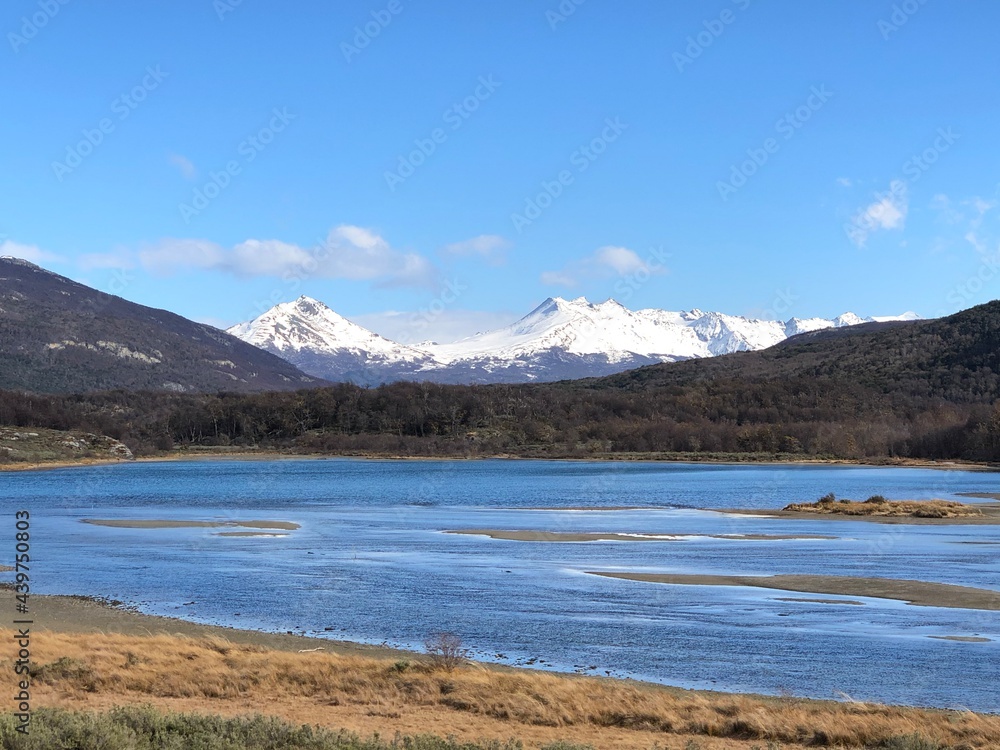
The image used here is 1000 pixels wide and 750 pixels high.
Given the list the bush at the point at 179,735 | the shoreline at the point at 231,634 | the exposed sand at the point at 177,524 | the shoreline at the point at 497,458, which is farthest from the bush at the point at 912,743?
the shoreline at the point at 497,458

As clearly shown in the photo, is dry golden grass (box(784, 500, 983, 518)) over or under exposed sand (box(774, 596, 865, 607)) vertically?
over

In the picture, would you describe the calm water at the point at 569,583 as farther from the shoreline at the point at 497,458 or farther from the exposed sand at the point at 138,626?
the shoreline at the point at 497,458

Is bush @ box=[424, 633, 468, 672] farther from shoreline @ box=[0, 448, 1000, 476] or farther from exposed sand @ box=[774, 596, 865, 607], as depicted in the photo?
shoreline @ box=[0, 448, 1000, 476]

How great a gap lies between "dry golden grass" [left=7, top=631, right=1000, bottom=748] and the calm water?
2903mm

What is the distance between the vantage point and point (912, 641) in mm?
26766

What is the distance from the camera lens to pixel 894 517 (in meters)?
65.4

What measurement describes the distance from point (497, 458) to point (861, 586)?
481 ft

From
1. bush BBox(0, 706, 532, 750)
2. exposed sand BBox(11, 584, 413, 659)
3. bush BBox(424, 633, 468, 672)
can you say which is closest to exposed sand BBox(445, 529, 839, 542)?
exposed sand BBox(11, 584, 413, 659)

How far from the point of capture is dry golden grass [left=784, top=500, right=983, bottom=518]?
216ft

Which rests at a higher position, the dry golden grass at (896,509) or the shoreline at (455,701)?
the dry golden grass at (896,509)

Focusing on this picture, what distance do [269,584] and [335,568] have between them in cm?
465

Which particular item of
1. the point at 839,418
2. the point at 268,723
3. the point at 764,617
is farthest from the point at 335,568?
the point at 839,418

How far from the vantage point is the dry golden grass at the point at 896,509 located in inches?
2591

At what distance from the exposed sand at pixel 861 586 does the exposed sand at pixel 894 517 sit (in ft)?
90.5
